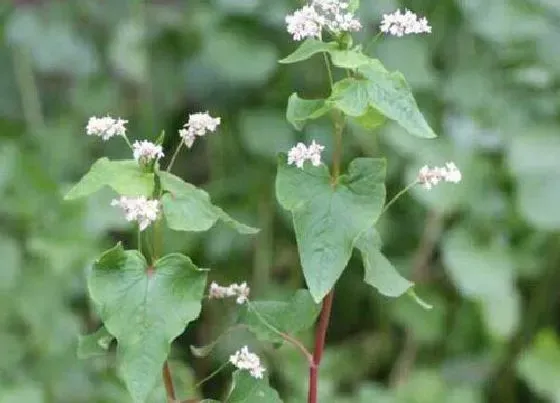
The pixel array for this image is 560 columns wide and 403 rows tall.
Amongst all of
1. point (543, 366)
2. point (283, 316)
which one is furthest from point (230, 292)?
point (543, 366)

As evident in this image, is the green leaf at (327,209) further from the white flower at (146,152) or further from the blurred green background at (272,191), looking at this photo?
the blurred green background at (272,191)

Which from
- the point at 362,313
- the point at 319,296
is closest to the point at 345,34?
the point at 319,296

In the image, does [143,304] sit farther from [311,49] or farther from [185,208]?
[311,49]

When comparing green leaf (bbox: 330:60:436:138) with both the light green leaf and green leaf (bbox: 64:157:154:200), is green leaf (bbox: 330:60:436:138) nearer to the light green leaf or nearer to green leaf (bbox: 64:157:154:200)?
green leaf (bbox: 64:157:154:200)

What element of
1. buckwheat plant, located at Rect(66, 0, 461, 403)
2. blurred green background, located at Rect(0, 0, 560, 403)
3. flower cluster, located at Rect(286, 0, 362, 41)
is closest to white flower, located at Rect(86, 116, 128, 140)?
buckwheat plant, located at Rect(66, 0, 461, 403)

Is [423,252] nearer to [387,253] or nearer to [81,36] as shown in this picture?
[387,253]

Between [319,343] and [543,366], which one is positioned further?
[543,366]

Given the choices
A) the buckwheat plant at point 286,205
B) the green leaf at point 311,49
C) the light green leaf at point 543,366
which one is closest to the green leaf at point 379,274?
the buckwheat plant at point 286,205
